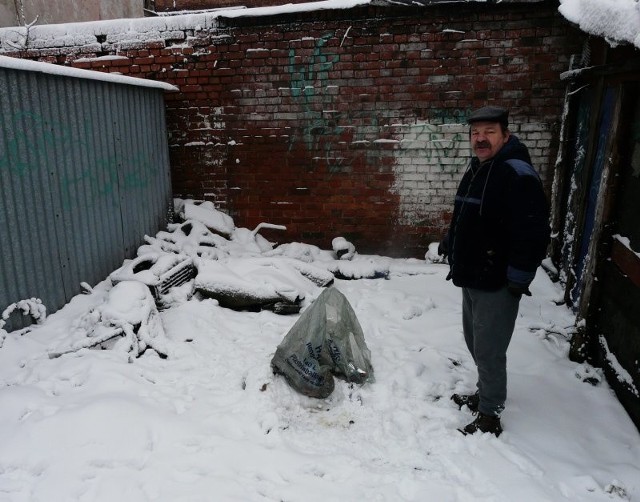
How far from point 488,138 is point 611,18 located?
130 centimetres

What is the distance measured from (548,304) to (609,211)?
59.1 inches

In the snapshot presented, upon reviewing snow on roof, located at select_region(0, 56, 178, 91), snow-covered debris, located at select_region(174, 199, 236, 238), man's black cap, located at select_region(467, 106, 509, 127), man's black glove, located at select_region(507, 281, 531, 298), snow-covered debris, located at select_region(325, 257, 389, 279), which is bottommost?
snow-covered debris, located at select_region(325, 257, 389, 279)

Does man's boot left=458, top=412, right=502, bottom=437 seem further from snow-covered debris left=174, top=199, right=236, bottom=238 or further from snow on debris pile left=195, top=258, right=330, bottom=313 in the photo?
snow-covered debris left=174, top=199, right=236, bottom=238

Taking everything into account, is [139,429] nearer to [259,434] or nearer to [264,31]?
[259,434]

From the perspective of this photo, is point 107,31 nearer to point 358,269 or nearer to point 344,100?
point 344,100

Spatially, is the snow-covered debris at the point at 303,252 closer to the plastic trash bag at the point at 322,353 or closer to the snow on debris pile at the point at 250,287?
the snow on debris pile at the point at 250,287

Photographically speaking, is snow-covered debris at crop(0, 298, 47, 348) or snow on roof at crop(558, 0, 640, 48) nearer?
snow on roof at crop(558, 0, 640, 48)

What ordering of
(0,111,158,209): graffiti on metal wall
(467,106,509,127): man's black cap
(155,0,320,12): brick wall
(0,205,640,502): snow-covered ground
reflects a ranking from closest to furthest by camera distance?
1. (0,205,640,502): snow-covered ground
2. (467,106,509,127): man's black cap
3. (0,111,158,209): graffiti on metal wall
4. (155,0,320,12): brick wall

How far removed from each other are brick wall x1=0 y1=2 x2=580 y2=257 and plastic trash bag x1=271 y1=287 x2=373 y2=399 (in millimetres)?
2700

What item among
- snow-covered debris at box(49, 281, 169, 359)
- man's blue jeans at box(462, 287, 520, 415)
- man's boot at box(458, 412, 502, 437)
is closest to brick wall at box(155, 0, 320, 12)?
snow-covered debris at box(49, 281, 169, 359)

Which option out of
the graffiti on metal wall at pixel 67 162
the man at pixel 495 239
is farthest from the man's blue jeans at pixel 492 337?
the graffiti on metal wall at pixel 67 162

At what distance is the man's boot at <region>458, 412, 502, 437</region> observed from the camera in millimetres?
2701

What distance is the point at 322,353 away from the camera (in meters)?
3.14

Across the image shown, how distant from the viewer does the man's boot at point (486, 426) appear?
8.86 feet
